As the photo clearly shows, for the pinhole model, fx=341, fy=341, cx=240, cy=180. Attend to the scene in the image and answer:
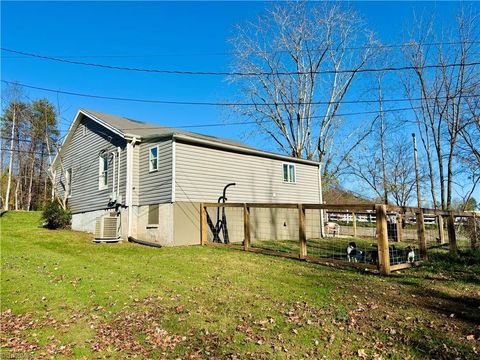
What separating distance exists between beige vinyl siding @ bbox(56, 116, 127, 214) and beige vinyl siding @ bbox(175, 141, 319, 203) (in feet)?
9.53

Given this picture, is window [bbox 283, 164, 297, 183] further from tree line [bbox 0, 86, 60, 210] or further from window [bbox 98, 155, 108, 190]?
tree line [bbox 0, 86, 60, 210]

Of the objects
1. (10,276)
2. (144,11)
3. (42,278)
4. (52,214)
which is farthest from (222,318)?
(52,214)

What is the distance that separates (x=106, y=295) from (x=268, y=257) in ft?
16.0

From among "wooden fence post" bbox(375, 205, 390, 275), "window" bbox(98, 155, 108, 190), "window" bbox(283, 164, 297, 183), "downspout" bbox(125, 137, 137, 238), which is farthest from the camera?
"window" bbox(283, 164, 297, 183)

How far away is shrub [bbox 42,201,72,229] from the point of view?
1622 cm

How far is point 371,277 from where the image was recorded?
7281 mm

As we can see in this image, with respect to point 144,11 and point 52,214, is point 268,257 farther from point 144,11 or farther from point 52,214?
point 52,214

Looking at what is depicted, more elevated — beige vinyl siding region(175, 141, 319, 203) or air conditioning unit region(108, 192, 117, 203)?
beige vinyl siding region(175, 141, 319, 203)

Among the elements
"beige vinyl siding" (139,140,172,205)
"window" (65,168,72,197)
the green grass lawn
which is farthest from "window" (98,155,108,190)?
the green grass lawn

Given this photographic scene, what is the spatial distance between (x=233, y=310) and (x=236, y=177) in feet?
30.9

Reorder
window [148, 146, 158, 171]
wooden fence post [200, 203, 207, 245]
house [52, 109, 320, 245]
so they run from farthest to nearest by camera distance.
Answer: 1. window [148, 146, 158, 171]
2. wooden fence post [200, 203, 207, 245]
3. house [52, 109, 320, 245]

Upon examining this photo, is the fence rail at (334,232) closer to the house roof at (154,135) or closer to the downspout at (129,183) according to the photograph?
the house roof at (154,135)

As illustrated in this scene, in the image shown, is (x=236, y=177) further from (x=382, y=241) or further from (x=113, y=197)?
(x=382, y=241)

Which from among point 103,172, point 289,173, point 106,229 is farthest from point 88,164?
point 289,173
